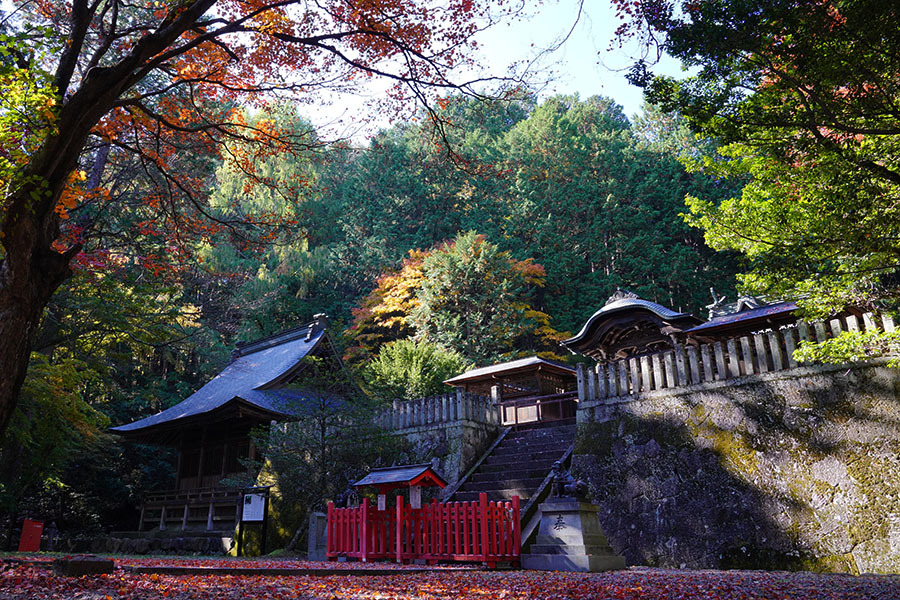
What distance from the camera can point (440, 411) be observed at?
49.2 feet

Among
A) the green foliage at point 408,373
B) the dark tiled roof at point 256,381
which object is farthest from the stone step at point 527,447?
the dark tiled roof at point 256,381

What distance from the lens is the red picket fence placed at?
9227mm

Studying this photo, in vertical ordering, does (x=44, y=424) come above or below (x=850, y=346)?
below

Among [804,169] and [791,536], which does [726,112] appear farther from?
[791,536]

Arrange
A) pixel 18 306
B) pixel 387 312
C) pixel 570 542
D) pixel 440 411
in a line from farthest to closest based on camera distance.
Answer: pixel 387 312, pixel 440 411, pixel 570 542, pixel 18 306

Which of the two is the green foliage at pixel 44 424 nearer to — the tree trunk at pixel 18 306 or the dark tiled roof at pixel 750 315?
the tree trunk at pixel 18 306

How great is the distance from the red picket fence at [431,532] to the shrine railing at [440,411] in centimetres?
449

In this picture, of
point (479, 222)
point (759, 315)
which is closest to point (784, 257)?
point (759, 315)

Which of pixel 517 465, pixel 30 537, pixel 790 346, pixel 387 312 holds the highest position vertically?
pixel 387 312

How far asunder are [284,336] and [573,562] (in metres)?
16.5

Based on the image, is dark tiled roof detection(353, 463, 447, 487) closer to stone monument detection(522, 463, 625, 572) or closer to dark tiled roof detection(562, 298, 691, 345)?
stone monument detection(522, 463, 625, 572)

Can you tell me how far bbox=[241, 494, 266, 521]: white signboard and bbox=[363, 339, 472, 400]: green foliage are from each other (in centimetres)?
457

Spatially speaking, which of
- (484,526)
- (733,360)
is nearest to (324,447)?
(484,526)

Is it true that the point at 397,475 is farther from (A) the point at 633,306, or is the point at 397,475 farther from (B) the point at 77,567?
(A) the point at 633,306
